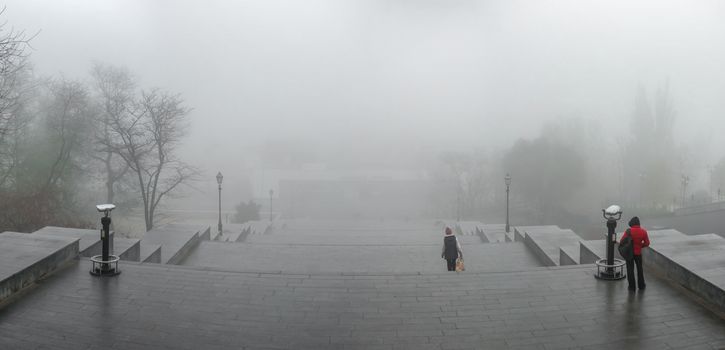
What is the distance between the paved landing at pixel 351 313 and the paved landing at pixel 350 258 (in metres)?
4.63

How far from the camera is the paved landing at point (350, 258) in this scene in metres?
12.5

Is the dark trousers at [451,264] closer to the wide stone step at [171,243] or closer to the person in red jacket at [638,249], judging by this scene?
the person in red jacket at [638,249]

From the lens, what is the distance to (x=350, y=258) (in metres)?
13.8

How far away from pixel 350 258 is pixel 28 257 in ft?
26.2

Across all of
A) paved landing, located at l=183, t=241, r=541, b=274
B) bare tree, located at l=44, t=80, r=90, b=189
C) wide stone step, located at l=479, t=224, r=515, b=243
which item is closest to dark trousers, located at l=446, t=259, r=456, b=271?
paved landing, located at l=183, t=241, r=541, b=274

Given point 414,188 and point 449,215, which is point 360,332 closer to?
point 449,215

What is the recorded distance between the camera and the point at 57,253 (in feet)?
25.8

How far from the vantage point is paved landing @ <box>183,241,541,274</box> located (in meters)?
12.5

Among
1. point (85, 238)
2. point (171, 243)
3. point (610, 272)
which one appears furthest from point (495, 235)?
point (85, 238)

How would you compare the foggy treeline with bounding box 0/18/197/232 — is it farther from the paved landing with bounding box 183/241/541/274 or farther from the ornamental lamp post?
the ornamental lamp post

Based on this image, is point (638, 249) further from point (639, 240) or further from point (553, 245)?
point (553, 245)

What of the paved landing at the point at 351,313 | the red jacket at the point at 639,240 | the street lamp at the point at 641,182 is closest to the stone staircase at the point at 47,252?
the paved landing at the point at 351,313

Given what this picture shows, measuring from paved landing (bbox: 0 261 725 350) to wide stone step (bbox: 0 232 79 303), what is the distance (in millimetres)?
200

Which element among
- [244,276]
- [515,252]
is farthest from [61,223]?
[515,252]
